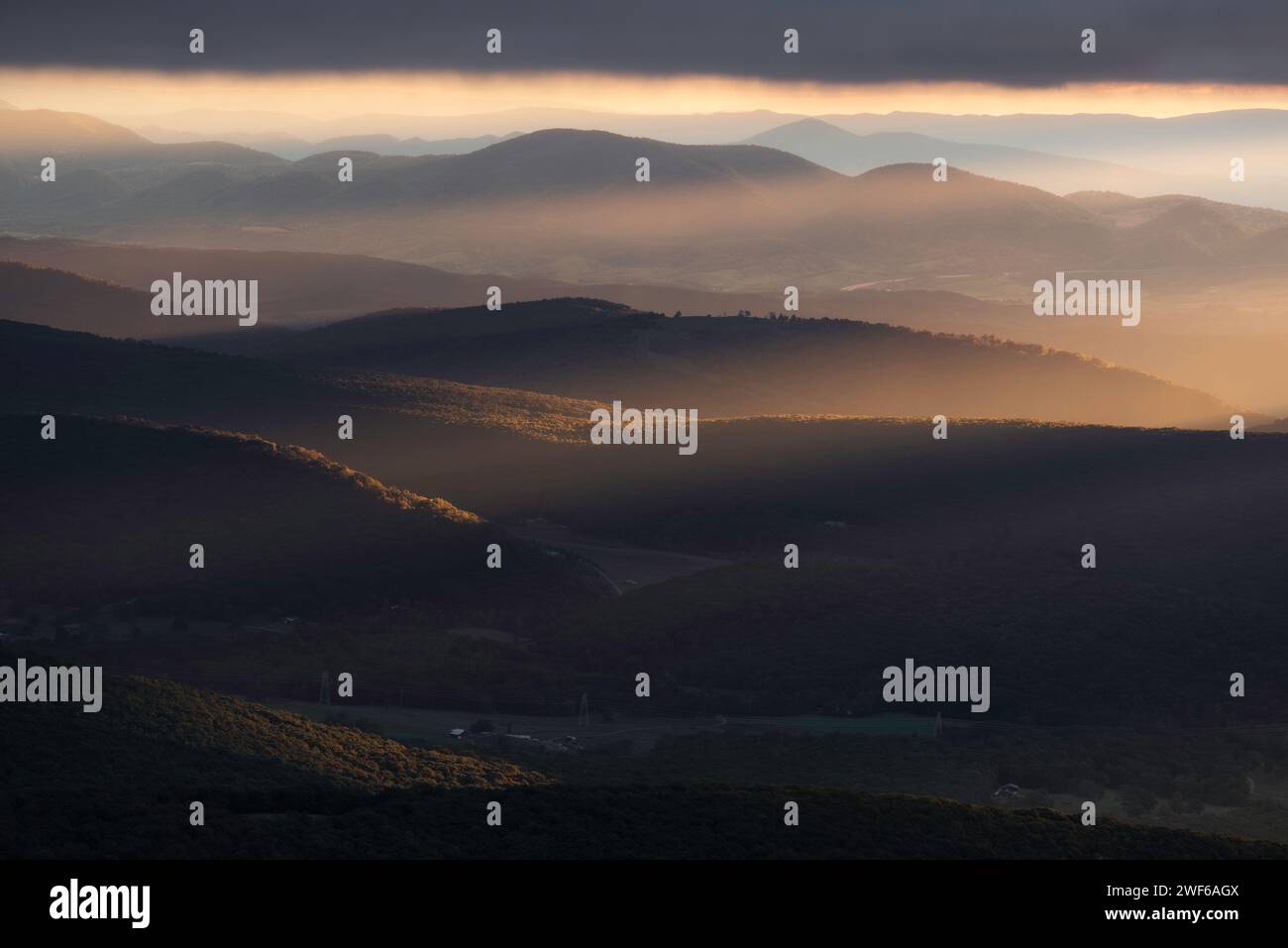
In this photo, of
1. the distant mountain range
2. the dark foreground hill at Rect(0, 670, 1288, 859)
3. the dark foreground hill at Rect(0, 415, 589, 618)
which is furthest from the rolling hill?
the dark foreground hill at Rect(0, 670, 1288, 859)

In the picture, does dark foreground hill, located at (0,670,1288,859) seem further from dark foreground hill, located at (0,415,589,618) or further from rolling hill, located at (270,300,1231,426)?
rolling hill, located at (270,300,1231,426)

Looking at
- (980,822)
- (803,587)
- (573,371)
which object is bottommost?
(980,822)

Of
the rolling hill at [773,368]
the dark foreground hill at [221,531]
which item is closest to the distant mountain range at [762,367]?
the rolling hill at [773,368]

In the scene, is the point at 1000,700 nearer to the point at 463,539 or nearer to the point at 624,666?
the point at 624,666


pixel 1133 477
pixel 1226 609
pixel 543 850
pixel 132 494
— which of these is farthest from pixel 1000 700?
pixel 132 494

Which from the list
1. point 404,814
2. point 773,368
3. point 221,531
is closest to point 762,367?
point 773,368

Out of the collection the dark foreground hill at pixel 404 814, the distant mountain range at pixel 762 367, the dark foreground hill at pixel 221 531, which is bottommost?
the dark foreground hill at pixel 404 814

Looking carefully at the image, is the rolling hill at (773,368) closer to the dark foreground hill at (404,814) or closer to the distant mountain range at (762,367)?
the distant mountain range at (762,367)
